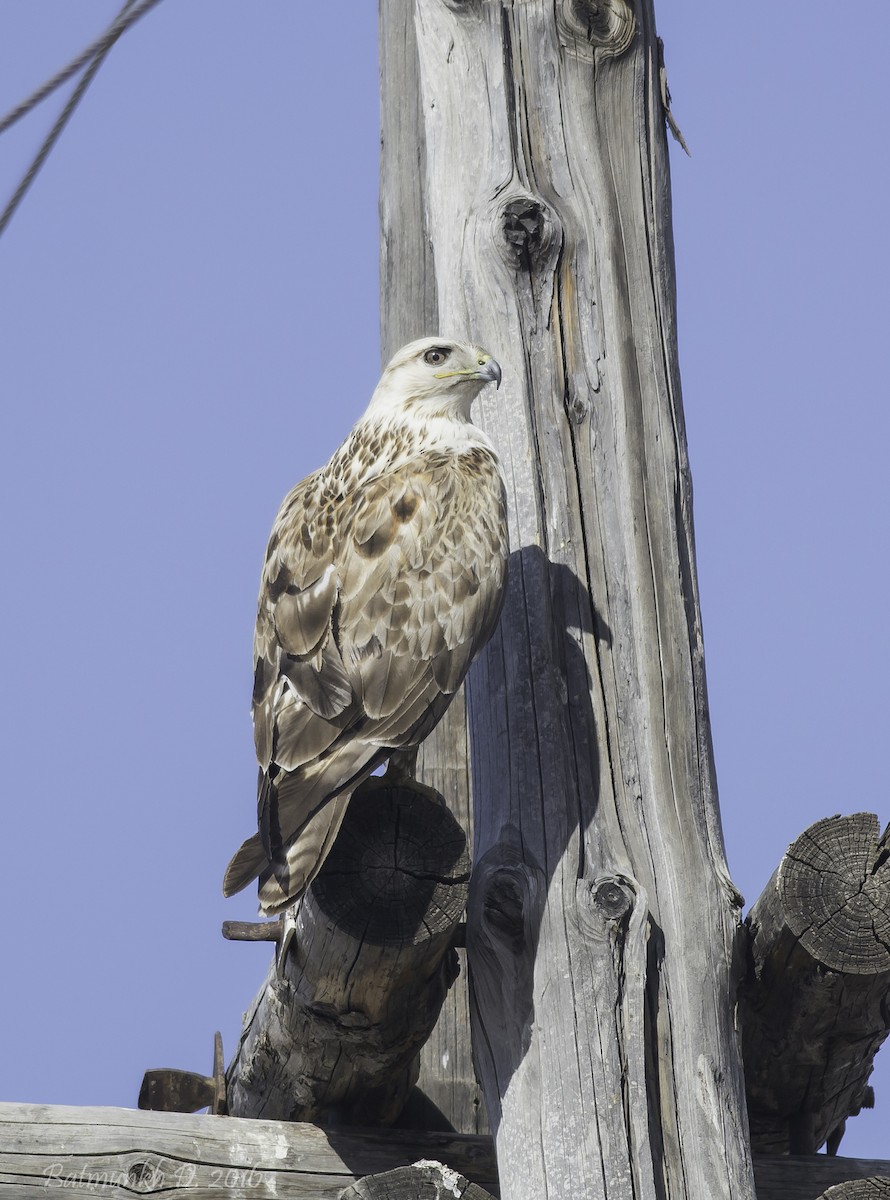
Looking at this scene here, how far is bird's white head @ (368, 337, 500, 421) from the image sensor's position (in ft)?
14.5

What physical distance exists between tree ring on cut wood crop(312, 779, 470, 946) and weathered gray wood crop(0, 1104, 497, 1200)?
804 millimetres

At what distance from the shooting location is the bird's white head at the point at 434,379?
442 cm

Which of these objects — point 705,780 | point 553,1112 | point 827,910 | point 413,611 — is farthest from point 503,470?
point 553,1112

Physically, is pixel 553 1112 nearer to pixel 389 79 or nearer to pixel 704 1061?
pixel 704 1061

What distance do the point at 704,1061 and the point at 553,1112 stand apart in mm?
374

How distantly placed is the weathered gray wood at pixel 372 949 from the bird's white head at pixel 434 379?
3.92 feet

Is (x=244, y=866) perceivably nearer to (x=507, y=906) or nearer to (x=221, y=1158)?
(x=507, y=906)

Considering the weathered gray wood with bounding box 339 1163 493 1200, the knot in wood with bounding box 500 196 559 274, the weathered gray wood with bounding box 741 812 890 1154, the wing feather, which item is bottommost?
the weathered gray wood with bounding box 339 1163 493 1200

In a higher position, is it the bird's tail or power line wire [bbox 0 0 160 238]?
power line wire [bbox 0 0 160 238]

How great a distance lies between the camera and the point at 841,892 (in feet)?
12.3

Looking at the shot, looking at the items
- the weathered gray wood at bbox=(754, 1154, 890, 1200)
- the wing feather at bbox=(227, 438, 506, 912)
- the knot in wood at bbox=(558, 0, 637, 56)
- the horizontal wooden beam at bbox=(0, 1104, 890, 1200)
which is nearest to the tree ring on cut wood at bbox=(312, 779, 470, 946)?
the wing feather at bbox=(227, 438, 506, 912)

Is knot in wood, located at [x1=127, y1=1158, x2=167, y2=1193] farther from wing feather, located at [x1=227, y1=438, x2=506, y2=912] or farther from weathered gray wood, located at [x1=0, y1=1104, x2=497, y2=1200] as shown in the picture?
wing feather, located at [x1=227, y1=438, x2=506, y2=912]

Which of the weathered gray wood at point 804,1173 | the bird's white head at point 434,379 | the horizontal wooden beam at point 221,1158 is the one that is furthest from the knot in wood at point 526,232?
the weathered gray wood at point 804,1173

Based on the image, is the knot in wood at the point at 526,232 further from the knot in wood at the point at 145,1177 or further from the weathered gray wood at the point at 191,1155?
the knot in wood at the point at 145,1177
